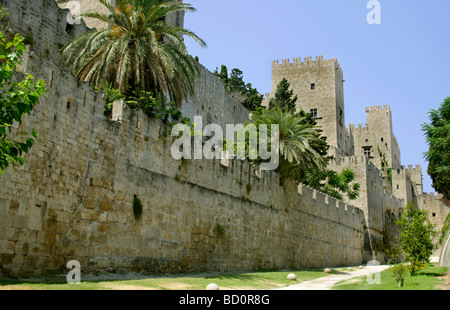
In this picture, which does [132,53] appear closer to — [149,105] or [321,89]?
[149,105]

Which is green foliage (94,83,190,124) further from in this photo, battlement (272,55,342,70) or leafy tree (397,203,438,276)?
battlement (272,55,342,70)

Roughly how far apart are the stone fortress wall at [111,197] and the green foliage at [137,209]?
0.26 feet

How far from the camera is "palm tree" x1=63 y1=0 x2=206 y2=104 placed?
15.3m

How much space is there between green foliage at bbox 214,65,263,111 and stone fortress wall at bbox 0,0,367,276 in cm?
2160

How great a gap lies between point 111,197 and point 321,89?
152 feet

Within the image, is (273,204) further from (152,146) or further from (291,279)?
(152,146)

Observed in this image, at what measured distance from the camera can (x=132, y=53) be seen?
15688 mm

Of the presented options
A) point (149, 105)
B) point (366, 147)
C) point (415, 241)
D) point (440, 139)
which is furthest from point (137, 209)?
point (366, 147)

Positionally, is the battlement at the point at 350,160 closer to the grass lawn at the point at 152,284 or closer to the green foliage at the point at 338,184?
the green foliage at the point at 338,184

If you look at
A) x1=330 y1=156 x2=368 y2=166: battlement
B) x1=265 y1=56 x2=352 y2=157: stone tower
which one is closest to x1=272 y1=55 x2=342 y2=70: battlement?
x1=265 y1=56 x2=352 y2=157: stone tower

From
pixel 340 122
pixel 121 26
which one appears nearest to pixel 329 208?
pixel 121 26

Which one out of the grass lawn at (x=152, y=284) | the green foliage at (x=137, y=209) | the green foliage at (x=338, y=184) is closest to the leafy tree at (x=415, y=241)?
the grass lawn at (x=152, y=284)

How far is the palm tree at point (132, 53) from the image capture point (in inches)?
602

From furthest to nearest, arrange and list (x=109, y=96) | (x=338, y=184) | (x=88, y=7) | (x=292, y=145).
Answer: (x=338, y=184)
(x=88, y=7)
(x=292, y=145)
(x=109, y=96)
